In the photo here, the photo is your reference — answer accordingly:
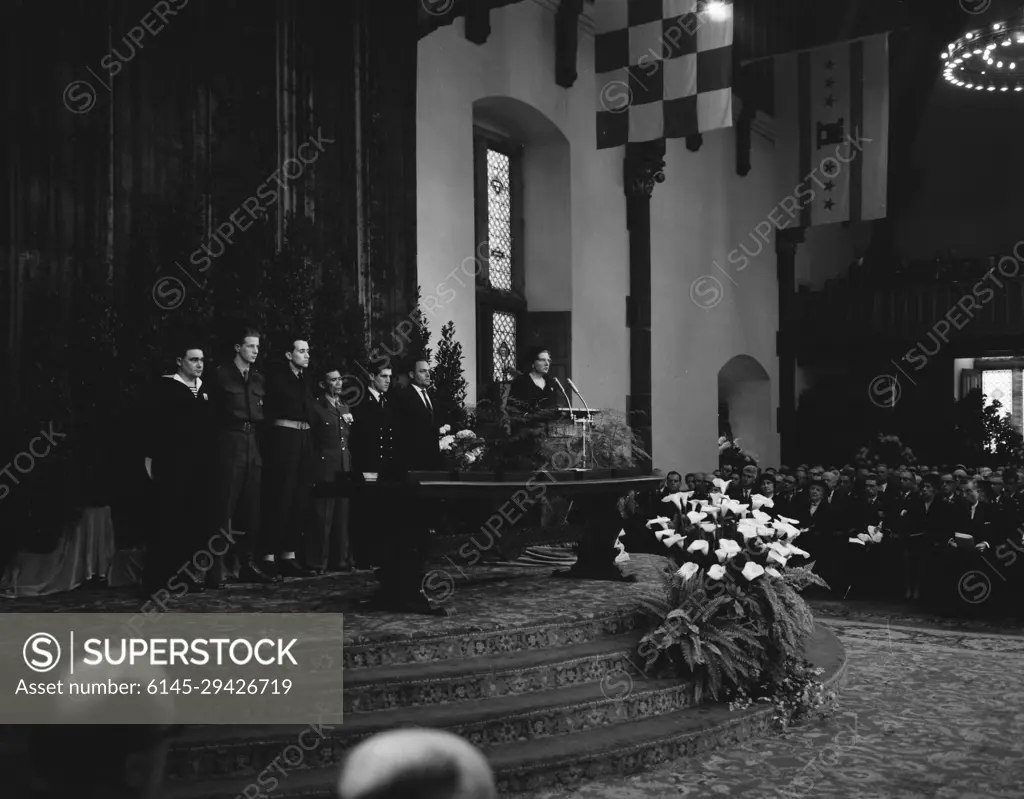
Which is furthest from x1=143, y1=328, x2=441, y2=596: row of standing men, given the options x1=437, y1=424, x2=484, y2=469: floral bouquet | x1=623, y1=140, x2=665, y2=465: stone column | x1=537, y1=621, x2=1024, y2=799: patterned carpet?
x1=623, y1=140, x2=665, y2=465: stone column

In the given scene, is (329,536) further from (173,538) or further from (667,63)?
(667,63)

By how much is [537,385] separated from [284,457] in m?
1.83

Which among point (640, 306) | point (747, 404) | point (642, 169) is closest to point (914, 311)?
point (747, 404)

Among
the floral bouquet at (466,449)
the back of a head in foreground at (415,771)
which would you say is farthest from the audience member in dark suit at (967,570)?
the back of a head in foreground at (415,771)

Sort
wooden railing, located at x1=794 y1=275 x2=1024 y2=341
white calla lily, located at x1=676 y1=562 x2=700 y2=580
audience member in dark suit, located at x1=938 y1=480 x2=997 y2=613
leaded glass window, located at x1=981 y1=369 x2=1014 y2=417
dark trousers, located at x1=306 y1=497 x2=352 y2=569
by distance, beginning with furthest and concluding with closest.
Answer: leaded glass window, located at x1=981 y1=369 x2=1014 y2=417 → wooden railing, located at x1=794 y1=275 x2=1024 y2=341 → audience member in dark suit, located at x1=938 y1=480 x2=997 y2=613 → dark trousers, located at x1=306 y1=497 x2=352 y2=569 → white calla lily, located at x1=676 y1=562 x2=700 y2=580

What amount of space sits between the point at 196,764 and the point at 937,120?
1999cm

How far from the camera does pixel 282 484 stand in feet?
23.4

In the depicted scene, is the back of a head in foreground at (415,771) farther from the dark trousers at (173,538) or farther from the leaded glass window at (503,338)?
the leaded glass window at (503,338)

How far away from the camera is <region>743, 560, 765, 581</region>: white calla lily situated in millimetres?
5770

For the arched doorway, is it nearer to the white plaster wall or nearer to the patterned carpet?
the white plaster wall

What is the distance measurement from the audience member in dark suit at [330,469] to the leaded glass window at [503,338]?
17.5 feet

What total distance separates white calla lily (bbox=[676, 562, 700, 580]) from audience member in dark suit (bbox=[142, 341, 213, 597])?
9.63 feet

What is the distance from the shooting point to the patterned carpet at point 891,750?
Answer: 14.8 feet

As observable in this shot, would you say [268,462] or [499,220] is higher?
[499,220]
